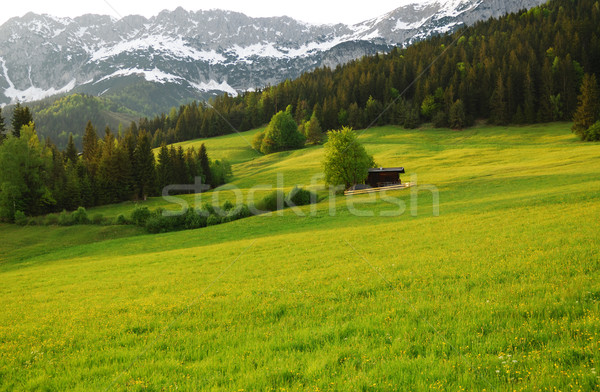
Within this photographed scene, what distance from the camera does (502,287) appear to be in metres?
9.27

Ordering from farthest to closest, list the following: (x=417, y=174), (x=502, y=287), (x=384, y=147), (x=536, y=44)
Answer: (x=536, y=44) → (x=384, y=147) → (x=417, y=174) → (x=502, y=287)

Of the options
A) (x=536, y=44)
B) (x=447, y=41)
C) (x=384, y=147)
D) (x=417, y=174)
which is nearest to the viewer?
(x=417, y=174)

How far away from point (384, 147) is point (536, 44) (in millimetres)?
79694

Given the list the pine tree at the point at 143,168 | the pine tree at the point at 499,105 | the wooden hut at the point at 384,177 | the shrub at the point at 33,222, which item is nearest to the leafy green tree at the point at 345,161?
the wooden hut at the point at 384,177

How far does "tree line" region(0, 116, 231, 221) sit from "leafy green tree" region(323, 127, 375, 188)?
1594 inches

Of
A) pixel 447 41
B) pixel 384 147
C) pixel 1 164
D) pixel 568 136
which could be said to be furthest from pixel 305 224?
pixel 447 41

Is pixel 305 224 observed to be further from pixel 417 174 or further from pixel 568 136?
pixel 568 136

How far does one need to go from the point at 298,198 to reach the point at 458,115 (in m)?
77.7

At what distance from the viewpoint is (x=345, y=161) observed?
50.8 m

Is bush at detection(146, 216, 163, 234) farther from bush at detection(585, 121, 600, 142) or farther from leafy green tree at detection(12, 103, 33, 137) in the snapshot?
bush at detection(585, 121, 600, 142)

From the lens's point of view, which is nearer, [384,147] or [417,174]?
[417,174]

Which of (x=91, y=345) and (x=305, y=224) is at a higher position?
(x=91, y=345)

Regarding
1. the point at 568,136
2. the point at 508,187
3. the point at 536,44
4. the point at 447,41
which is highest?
the point at 447,41

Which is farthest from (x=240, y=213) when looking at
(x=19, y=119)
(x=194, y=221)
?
(x=19, y=119)
